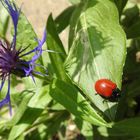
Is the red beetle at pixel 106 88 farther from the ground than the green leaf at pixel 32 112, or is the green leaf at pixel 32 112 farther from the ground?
the red beetle at pixel 106 88

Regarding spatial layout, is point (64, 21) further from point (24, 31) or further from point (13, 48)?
point (13, 48)

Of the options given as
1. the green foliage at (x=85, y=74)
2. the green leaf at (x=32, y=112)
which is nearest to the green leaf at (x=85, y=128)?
the green foliage at (x=85, y=74)

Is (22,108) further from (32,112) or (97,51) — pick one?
(97,51)

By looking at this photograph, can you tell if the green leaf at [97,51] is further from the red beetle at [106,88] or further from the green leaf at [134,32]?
the green leaf at [134,32]

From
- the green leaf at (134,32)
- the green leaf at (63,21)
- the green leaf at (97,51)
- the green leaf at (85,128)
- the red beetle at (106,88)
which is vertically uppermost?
the green leaf at (97,51)

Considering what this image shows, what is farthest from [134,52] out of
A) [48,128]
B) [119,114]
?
[48,128]

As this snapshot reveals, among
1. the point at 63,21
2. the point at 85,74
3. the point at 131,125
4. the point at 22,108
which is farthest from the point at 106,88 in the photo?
the point at 63,21

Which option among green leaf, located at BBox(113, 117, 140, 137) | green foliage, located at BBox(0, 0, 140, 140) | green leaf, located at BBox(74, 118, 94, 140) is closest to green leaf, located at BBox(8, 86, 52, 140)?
green foliage, located at BBox(0, 0, 140, 140)
